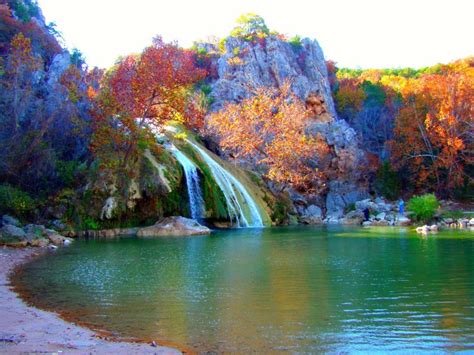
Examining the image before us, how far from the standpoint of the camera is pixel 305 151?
3566 centimetres

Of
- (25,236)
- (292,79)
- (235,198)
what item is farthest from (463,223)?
(292,79)

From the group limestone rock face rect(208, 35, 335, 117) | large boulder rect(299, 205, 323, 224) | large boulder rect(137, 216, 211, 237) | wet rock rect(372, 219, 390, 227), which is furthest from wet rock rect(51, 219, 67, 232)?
limestone rock face rect(208, 35, 335, 117)

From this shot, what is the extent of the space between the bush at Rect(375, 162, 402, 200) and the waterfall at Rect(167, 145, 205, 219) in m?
19.1

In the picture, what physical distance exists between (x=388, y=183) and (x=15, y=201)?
29.6 m

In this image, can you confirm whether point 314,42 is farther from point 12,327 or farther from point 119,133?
point 12,327

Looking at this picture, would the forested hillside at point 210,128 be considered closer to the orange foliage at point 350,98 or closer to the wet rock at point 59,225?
the orange foliage at point 350,98

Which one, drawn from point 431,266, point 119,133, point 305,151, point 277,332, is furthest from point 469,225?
point 277,332

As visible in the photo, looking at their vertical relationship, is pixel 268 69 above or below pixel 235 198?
above

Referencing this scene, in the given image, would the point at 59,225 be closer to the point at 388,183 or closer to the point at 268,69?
the point at 388,183

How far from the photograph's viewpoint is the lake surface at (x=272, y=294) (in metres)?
7.26

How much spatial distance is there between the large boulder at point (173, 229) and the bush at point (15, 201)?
505cm

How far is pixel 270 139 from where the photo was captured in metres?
37.8

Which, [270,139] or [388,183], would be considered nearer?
[270,139]

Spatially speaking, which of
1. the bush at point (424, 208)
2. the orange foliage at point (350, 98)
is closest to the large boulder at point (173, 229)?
the bush at point (424, 208)
